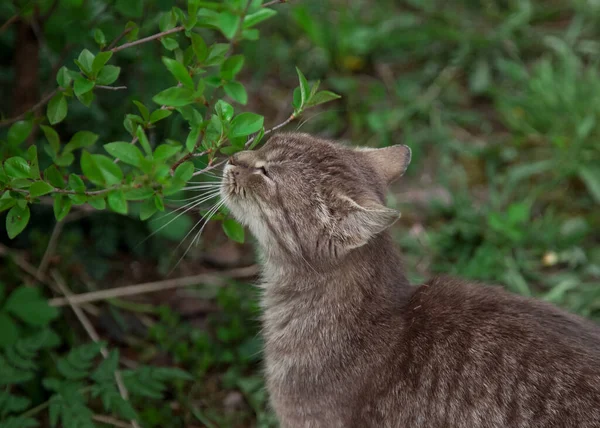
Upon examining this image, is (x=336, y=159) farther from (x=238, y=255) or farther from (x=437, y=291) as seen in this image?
(x=238, y=255)

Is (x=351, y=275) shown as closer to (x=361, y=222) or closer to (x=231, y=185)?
(x=361, y=222)

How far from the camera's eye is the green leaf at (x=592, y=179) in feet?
14.7

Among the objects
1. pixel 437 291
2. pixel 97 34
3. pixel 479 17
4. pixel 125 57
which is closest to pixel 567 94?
pixel 479 17

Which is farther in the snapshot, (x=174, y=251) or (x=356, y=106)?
(x=356, y=106)

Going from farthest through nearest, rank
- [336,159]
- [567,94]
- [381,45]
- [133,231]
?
1. [381,45]
2. [567,94]
3. [133,231]
4. [336,159]

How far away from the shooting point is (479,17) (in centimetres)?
573

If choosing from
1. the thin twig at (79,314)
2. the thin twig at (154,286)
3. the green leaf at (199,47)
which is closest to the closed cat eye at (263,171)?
the green leaf at (199,47)

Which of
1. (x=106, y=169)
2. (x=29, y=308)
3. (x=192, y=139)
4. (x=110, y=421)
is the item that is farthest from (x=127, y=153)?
(x=110, y=421)

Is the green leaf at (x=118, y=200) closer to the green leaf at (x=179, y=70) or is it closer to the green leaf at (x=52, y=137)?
the green leaf at (x=179, y=70)

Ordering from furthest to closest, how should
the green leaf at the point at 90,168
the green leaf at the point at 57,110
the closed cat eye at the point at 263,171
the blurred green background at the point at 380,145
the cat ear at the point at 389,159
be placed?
the blurred green background at the point at 380,145
the cat ear at the point at 389,159
the closed cat eye at the point at 263,171
the green leaf at the point at 57,110
the green leaf at the point at 90,168

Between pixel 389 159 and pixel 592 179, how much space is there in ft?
6.37

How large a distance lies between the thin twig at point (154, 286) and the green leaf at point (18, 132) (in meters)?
1.16

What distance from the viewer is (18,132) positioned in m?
2.80

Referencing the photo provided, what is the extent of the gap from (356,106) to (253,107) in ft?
2.40
